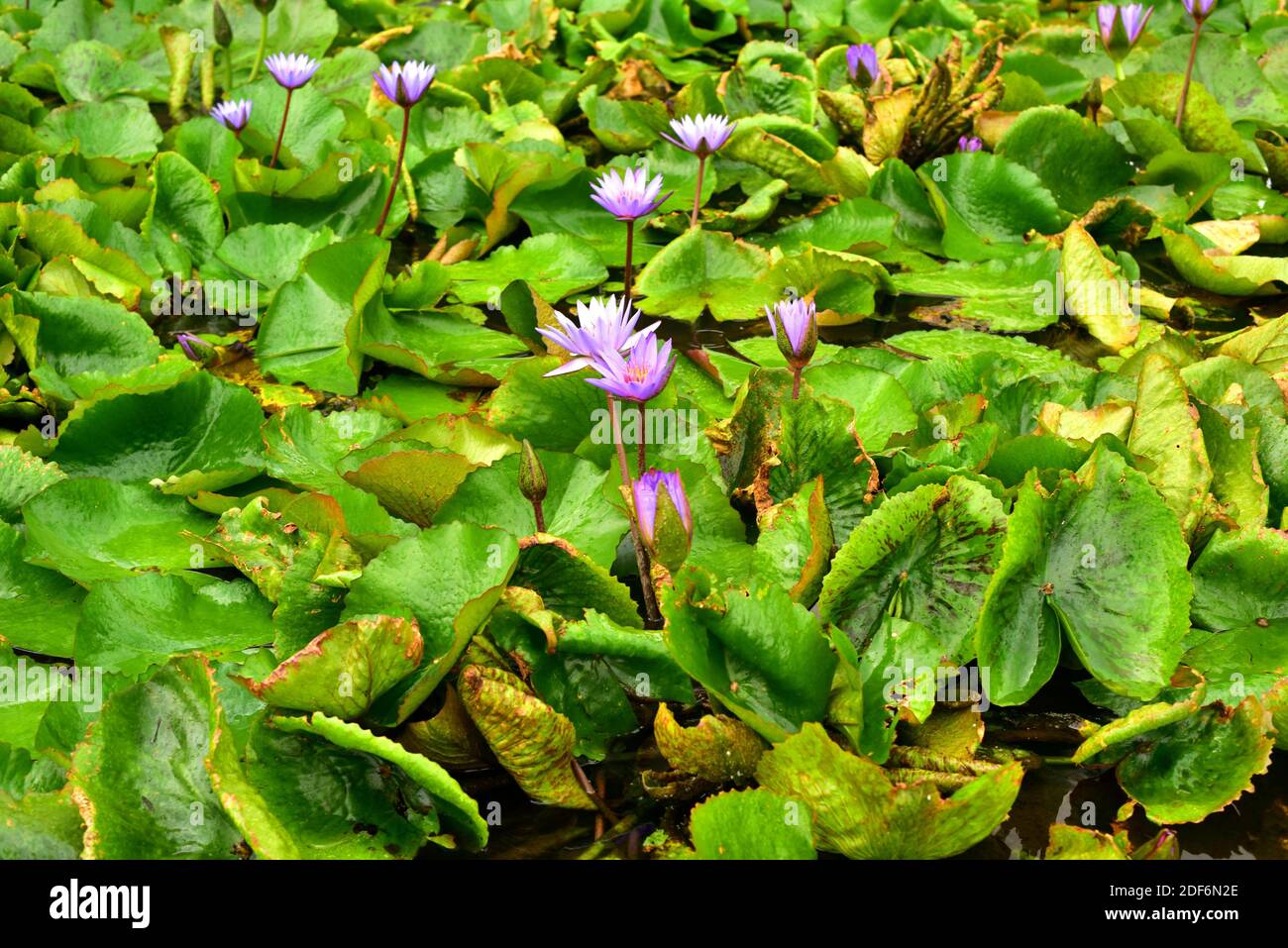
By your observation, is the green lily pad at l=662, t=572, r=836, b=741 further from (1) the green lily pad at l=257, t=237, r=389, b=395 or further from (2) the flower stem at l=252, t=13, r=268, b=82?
(2) the flower stem at l=252, t=13, r=268, b=82

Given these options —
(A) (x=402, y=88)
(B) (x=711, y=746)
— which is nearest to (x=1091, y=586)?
(B) (x=711, y=746)

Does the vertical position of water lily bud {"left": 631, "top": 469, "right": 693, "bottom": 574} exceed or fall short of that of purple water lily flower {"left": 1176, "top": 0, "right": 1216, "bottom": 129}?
it falls short

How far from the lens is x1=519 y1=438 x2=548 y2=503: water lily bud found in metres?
2.08

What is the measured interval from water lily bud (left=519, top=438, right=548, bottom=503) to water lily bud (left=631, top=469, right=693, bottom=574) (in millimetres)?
177

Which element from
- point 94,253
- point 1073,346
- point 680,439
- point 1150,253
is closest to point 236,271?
point 94,253

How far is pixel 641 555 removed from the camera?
6.98 feet

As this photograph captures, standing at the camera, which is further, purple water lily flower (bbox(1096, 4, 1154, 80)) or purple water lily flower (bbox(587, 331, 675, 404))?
purple water lily flower (bbox(1096, 4, 1154, 80))

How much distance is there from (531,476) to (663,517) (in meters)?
0.25

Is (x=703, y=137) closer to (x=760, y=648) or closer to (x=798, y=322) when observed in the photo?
(x=798, y=322)

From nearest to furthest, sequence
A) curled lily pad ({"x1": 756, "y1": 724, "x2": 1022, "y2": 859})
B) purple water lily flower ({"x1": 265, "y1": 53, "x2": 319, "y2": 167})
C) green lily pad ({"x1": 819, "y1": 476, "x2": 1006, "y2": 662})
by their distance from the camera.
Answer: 1. curled lily pad ({"x1": 756, "y1": 724, "x2": 1022, "y2": 859})
2. green lily pad ({"x1": 819, "y1": 476, "x2": 1006, "y2": 662})
3. purple water lily flower ({"x1": 265, "y1": 53, "x2": 319, "y2": 167})

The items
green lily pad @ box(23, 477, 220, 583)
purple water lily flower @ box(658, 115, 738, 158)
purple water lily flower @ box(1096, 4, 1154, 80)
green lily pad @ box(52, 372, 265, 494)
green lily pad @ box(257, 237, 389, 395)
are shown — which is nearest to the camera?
green lily pad @ box(23, 477, 220, 583)

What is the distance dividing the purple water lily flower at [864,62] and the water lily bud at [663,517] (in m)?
2.68

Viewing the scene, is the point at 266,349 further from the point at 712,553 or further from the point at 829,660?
the point at 829,660

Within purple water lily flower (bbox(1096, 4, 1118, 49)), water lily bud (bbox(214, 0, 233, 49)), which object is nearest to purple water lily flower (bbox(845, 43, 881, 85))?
purple water lily flower (bbox(1096, 4, 1118, 49))
